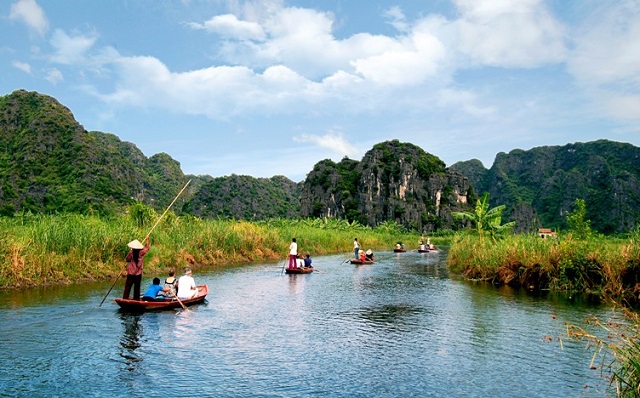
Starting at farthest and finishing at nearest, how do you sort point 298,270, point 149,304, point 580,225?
1. point 298,270
2. point 580,225
3. point 149,304

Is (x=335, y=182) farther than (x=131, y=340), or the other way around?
(x=335, y=182)

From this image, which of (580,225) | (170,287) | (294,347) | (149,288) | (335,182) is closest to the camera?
(294,347)

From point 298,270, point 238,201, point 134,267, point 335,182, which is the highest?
point 335,182

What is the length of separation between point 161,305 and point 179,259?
10.2m

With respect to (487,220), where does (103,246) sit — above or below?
below

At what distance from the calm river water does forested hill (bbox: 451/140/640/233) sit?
6289 cm

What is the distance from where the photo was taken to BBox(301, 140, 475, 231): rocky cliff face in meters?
105

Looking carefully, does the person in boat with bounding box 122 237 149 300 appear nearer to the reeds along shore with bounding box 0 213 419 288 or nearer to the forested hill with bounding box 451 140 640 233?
the reeds along shore with bounding box 0 213 419 288

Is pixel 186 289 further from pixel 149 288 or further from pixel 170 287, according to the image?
pixel 149 288

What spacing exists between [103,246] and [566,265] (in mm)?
16359

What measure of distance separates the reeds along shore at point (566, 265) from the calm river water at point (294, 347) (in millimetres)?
1372

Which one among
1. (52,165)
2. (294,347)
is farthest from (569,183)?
(294,347)

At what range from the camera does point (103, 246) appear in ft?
60.2

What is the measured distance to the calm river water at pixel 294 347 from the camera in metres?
7.25
